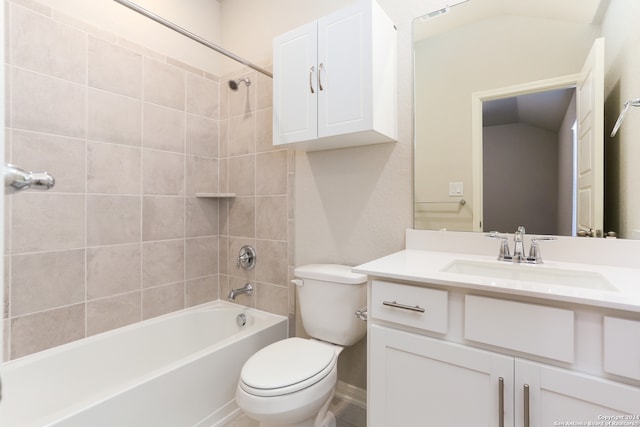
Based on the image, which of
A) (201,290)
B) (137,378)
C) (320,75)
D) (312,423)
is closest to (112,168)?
(201,290)

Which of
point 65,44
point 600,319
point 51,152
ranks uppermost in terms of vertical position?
point 65,44

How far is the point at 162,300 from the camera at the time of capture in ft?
6.65

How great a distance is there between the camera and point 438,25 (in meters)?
1.53

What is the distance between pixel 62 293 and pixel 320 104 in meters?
1.59

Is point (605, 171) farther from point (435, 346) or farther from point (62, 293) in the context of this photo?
point (62, 293)

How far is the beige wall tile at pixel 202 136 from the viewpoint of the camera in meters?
2.18

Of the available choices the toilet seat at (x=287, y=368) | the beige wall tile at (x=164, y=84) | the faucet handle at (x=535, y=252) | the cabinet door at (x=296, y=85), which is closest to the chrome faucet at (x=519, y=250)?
the faucet handle at (x=535, y=252)

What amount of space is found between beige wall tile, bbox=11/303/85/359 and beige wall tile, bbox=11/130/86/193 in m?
0.61

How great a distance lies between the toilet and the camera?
118 centimetres

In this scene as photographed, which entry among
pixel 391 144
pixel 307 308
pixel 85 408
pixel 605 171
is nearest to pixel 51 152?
pixel 85 408

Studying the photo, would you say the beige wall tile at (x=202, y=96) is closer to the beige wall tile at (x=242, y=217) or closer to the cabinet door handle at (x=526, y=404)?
the beige wall tile at (x=242, y=217)

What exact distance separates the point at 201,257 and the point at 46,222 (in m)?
0.89

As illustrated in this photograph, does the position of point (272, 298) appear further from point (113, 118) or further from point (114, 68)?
point (114, 68)

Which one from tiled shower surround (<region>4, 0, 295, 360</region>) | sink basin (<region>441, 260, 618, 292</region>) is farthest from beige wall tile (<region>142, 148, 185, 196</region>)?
sink basin (<region>441, 260, 618, 292</region>)
